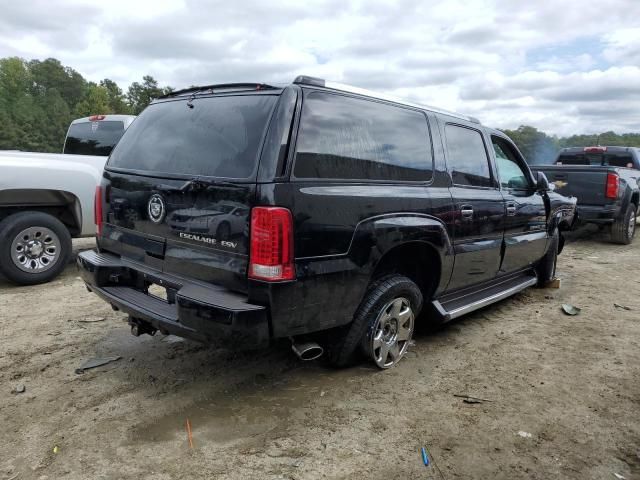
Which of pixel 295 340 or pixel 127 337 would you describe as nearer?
pixel 295 340

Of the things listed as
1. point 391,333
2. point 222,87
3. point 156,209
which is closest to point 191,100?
point 222,87

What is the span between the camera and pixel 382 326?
343cm

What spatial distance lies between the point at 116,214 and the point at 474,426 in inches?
105

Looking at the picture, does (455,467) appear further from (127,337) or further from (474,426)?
(127,337)

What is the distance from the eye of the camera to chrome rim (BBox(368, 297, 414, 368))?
3.38m

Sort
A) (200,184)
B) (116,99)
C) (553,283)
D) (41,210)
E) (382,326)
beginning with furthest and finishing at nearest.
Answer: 1. (116,99)
2. (553,283)
3. (41,210)
4. (382,326)
5. (200,184)

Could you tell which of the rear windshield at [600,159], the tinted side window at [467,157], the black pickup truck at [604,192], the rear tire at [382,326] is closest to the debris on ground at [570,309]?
the tinted side window at [467,157]

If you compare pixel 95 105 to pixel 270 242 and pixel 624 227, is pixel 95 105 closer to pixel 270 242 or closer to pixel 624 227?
pixel 624 227

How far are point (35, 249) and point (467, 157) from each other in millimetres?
Result: 4615

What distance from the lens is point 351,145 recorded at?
10.1ft

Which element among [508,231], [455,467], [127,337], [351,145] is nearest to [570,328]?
[508,231]

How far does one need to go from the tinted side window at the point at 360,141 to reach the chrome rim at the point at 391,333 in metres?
A: 0.91

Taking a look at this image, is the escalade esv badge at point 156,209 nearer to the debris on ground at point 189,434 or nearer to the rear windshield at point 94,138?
the debris on ground at point 189,434

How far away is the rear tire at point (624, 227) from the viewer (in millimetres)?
8828
